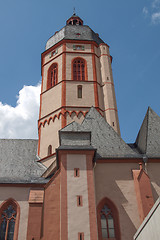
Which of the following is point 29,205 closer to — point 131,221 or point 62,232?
point 62,232

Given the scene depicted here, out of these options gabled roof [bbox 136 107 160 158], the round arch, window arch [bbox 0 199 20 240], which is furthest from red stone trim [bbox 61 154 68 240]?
the round arch

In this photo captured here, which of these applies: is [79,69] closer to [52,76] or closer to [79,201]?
[52,76]

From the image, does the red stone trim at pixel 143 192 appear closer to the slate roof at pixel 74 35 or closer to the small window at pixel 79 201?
the small window at pixel 79 201

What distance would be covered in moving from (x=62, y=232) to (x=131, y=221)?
133 inches

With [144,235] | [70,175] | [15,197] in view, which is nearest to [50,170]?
[15,197]

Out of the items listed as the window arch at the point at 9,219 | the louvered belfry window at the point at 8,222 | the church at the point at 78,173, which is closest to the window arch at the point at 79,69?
the church at the point at 78,173

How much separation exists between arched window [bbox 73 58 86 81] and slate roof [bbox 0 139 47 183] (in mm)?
6162

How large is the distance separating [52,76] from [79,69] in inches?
94.3

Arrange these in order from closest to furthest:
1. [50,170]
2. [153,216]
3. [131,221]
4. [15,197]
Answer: [153,216] → [131,221] → [15,197] → [50,170]

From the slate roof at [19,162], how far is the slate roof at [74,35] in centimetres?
1015

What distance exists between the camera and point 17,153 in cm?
1909

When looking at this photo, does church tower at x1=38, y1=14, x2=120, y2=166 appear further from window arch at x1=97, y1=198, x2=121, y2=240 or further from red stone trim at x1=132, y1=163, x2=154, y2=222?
red stone trim at x1=132, y1=163, x2=154, y2=222

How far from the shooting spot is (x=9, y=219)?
1410 cm

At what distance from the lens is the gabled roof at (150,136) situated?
1494cm
